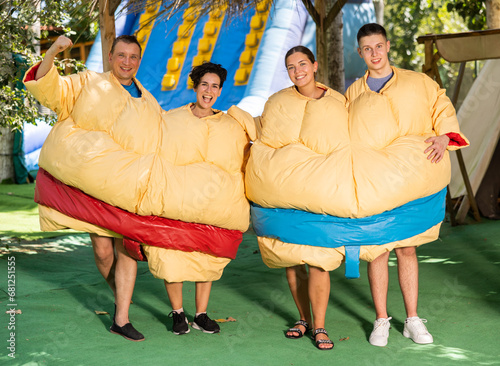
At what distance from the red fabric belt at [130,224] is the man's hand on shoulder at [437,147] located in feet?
4.10

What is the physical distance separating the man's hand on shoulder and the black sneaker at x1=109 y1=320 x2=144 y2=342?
6.16ft

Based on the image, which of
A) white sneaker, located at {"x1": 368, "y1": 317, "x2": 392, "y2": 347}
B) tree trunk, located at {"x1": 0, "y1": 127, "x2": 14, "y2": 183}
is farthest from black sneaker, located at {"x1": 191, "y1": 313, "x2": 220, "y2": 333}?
tree trunk, located at {"x1": 0, "y1": 127, "x2": 14, "y2": 183}

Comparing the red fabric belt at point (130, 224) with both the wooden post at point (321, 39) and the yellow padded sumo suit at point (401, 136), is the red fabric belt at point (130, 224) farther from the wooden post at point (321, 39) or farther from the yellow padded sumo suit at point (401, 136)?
the wooden post at point (321, 39)

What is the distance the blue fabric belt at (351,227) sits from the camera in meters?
3.29

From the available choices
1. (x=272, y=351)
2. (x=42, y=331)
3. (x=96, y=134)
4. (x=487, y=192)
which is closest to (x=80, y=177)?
(x=96, y=134)

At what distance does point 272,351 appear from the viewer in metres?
3.40

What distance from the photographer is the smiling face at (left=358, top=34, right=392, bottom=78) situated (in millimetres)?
3473

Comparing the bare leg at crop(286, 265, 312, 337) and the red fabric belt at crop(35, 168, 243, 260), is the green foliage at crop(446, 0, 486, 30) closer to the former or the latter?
the bare leg at crop(286, 265, 312, 337)

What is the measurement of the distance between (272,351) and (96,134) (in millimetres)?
1500

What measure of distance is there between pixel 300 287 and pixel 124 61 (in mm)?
1640

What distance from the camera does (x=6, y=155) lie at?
11273 millimetres

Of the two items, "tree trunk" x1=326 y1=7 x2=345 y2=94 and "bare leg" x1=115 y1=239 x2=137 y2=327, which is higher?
"tree trunk" x1=326 y1=7 x2=345 y2=94

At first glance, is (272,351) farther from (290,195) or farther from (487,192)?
(487,192)

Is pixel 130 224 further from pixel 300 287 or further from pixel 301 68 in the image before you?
pixel 301 68
